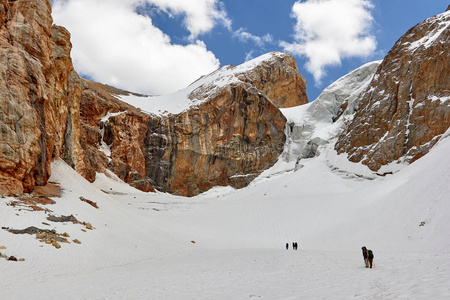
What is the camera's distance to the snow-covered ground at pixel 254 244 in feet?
35.8

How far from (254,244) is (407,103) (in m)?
41.6

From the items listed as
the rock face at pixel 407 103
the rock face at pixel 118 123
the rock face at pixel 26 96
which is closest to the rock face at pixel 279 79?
the rock face at pixel 118 123

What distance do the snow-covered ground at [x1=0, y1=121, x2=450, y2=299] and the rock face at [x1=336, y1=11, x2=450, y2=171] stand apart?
267 inches

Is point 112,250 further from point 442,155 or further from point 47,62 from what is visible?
point 442,155

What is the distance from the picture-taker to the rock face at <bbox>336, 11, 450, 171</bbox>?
169 feet

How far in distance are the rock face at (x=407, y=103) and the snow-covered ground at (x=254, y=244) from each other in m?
6.79

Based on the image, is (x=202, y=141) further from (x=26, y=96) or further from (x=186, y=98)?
(x=26, y=96)

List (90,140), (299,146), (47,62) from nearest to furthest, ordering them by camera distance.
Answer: (47,62) → (90,140) → (299,146)

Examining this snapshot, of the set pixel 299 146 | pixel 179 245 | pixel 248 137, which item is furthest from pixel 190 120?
pixel 179 245

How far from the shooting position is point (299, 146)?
320ft

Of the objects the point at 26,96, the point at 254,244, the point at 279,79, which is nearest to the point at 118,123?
the point at 26,96

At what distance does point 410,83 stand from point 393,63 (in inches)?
341

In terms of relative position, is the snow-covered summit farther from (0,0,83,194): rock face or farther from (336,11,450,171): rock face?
(0,0,83,194): rock face

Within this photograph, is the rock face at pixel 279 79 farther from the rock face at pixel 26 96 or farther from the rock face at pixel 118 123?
the rock face at pixel 26 96
